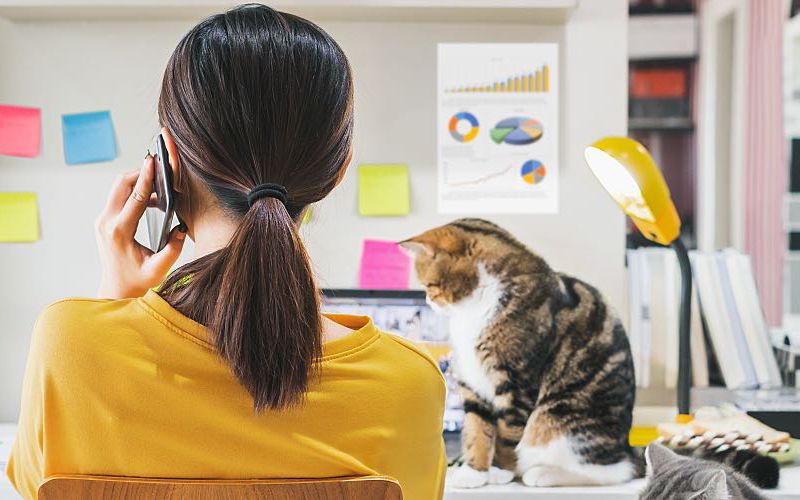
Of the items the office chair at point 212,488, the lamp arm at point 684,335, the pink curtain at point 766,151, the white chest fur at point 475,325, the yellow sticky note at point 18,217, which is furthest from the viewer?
the pink curtain at point 766,151

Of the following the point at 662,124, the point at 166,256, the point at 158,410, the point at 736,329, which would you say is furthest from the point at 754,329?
the point at 662,124

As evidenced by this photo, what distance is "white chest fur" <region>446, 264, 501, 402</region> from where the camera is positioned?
1.29 meters

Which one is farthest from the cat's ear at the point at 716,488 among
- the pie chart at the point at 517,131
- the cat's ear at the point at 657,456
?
the pie chart at the point at 517,131

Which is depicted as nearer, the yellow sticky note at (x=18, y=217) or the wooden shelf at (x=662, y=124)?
the yellow sticky note at (x=18, y=217)

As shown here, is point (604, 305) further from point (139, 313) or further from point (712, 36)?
point (712, 36)

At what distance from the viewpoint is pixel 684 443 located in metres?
1.26

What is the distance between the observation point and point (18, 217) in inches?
63.4

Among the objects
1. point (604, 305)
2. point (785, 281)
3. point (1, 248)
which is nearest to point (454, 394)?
point (604, 305)

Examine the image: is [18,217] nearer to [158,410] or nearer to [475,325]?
[475,325]

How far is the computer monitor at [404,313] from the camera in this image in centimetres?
151

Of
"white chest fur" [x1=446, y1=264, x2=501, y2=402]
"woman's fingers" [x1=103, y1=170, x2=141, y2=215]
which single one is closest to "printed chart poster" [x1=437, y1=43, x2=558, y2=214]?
"white chest fur" [x1=446, y1=264, x2=501, y2=402]

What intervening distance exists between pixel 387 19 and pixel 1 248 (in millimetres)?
944

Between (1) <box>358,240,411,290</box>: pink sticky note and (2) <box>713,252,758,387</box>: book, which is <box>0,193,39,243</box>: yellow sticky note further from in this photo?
(2) <box>713,252,758,387</box>: book

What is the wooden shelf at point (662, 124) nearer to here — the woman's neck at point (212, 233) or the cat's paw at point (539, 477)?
the cat's paw at point (539, 477)
